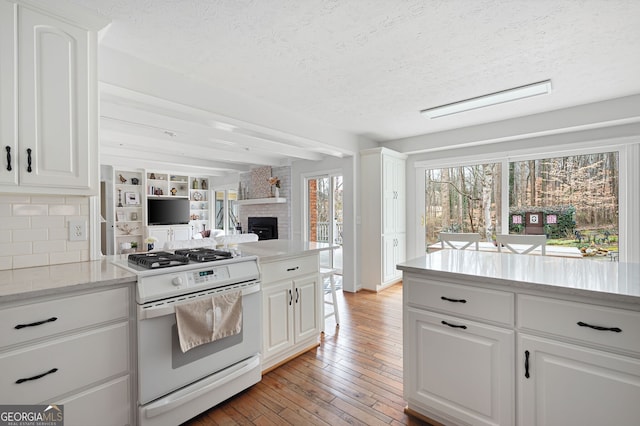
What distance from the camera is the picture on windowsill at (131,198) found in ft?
22.2

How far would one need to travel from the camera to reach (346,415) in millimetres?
1824

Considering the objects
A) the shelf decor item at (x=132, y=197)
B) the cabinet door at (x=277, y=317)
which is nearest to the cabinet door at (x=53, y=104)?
the cabinet door at (x=277, y=317)

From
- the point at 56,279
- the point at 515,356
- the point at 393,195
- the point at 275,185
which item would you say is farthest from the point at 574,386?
the point at 275,185

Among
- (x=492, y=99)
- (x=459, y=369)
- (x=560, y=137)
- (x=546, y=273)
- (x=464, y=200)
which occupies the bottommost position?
(x=459, y=369)

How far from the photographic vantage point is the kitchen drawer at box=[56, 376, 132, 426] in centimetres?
141

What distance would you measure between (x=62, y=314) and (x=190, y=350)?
2.17ft

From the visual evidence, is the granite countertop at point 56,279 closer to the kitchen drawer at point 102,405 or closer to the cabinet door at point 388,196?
the kitchen drawer at point 102,405

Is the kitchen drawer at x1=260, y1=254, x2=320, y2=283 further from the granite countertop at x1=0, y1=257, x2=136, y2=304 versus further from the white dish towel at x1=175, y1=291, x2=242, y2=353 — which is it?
the granite countertop at x1=0, y1=257, x2=136, y2=304

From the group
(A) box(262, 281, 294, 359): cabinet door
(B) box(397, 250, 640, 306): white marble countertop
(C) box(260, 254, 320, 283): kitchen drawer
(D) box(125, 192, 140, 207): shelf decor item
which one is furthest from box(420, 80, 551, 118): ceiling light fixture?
(D) box(125, 192, 140, 207): shelf decor item

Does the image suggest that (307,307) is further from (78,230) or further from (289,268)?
(78,230)

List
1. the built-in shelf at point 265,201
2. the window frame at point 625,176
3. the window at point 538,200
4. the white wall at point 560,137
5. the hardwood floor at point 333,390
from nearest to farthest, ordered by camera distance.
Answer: the hardwood floor at point 333,390 → the white wall at point 560,137 → the window frame at point 625,176 → the window at point 538,200 → the built-in shelf at point 265,201

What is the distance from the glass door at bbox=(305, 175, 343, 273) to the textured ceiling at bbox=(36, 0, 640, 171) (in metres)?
2.26

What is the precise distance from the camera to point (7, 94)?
4.96 ft

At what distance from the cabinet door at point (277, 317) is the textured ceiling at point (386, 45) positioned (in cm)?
181
